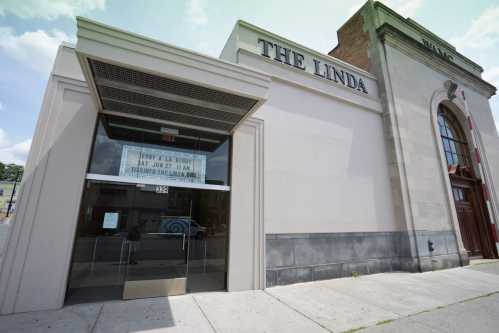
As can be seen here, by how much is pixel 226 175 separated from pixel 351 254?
176 inches

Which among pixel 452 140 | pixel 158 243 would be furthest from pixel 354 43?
pixel 158 243

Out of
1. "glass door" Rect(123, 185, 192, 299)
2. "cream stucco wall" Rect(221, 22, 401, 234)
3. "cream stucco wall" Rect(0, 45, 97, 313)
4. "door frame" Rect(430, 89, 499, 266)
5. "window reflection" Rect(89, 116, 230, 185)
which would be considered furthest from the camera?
"door frame" Rect(430, 89, 499, 266)

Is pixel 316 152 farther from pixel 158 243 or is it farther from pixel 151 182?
pixel 158 243

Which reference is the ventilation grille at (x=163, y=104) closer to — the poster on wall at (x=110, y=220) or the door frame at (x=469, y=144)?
the poster on wall at (x=110, y=220)

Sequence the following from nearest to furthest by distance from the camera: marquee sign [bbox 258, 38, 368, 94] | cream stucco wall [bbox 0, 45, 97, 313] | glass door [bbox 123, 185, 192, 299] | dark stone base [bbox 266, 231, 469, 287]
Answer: cream stucco wall [bbox 0, 45, 97, 313]
glass door [bbox 123, 185, 192, 299]
dark stone base [bbox 266, 231, 469, 287]
marquee sign [bbox 258, 38, 368, 94]

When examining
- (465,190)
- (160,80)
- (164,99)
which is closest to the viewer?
(160,80)

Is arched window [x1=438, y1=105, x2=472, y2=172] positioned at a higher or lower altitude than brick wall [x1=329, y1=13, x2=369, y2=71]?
lower

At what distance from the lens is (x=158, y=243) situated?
4.98m

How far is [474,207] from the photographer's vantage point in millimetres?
10422

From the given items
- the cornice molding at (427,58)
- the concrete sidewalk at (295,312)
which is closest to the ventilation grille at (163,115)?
the concrete sidewalk at (295,312)

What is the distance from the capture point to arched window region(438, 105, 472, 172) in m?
10.7

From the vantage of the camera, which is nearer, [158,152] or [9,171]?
[158,152]

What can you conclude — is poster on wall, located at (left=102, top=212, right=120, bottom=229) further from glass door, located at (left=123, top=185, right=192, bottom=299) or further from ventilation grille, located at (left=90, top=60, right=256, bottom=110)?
ventilation grille, located at (left=90, top=60, right=256, bottom=110)

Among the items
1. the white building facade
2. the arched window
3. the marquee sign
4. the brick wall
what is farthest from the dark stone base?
the brick wall
